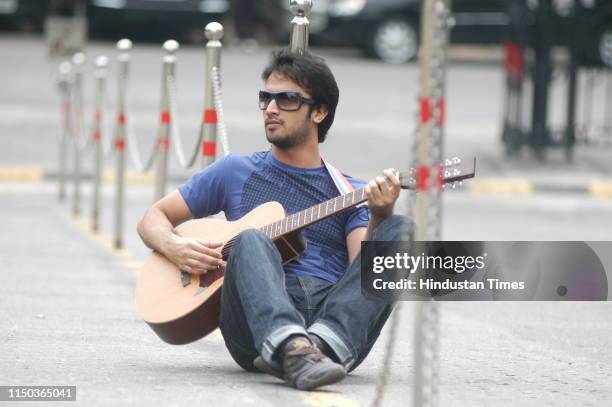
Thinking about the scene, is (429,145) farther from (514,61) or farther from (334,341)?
(514,61)

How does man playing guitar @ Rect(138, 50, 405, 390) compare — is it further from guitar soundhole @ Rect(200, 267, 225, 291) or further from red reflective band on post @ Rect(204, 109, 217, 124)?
red reflective band on post @ Rect(204, 109, 217, 124)

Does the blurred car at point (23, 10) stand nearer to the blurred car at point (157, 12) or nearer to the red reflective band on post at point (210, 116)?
the blurred car at point (157, 12)

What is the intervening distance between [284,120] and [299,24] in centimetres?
175

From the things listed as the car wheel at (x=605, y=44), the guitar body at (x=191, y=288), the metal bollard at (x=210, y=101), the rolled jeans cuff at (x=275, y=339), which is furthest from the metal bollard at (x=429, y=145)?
the car wheel at (x=605, y=44)

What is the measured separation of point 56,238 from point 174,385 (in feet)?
21.4

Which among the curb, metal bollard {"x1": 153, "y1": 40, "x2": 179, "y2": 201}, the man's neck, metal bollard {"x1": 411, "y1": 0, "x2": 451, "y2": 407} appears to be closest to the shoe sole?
metal bollard {"x1": 411, "y1": 0, "x2": 451, "y2": 407}

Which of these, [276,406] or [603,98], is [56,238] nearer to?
[276,406]

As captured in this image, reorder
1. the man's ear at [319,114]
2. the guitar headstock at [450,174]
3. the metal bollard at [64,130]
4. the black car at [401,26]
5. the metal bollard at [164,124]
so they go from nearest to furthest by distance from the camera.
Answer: the guitar headstock at [450,174]
the man's ear at [319,114]
the metal bollard at [164,124]
the metal bollard at [64,130]
the black car at [401,26]

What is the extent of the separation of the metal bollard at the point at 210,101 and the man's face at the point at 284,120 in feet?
8.15

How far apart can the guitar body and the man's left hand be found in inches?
18.5

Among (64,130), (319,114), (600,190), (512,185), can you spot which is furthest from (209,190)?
(600,190)

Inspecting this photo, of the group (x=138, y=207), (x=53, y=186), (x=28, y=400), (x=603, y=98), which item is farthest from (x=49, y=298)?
(x=603, y=98)

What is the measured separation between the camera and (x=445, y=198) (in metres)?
17.3

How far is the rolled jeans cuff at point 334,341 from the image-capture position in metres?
6.08
